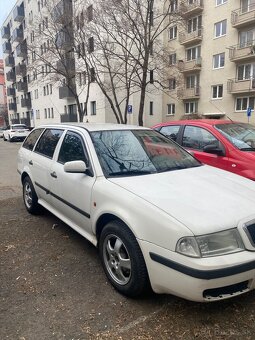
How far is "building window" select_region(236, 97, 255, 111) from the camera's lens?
26.7m

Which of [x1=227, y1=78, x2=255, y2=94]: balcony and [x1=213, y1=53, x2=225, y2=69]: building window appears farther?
[x1=213, y1=53, x2=225, y2=69]: building window

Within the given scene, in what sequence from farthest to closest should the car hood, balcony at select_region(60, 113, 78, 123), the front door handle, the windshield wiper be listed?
balcony at select_region(60, 113, 78, 123), the front door handle, the windshield wiper, the car hood

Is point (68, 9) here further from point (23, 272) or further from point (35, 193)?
point (23, 272)

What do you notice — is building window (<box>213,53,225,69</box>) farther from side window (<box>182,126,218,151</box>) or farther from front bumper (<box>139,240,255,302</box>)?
front bumper (<box>139,240,255,302</box>)

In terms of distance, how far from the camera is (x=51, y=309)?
2.70 m

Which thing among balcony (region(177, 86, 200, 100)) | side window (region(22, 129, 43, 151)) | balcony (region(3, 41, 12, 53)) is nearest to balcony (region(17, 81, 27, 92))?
balcony (region(3, 41, 12, 53))

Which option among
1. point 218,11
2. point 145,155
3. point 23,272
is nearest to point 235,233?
point 145,155

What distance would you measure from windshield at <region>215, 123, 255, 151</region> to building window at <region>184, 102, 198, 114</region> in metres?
27.2

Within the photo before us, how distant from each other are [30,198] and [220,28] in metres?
29.0

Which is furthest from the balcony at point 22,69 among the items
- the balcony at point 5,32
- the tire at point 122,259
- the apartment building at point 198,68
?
the tire at point 122,259

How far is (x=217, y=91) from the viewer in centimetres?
2931

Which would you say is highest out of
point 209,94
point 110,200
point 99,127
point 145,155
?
point 209,94

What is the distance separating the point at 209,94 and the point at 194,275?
2996 centimetres

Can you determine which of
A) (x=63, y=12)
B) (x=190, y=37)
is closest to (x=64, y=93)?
(x=63, y=12)
